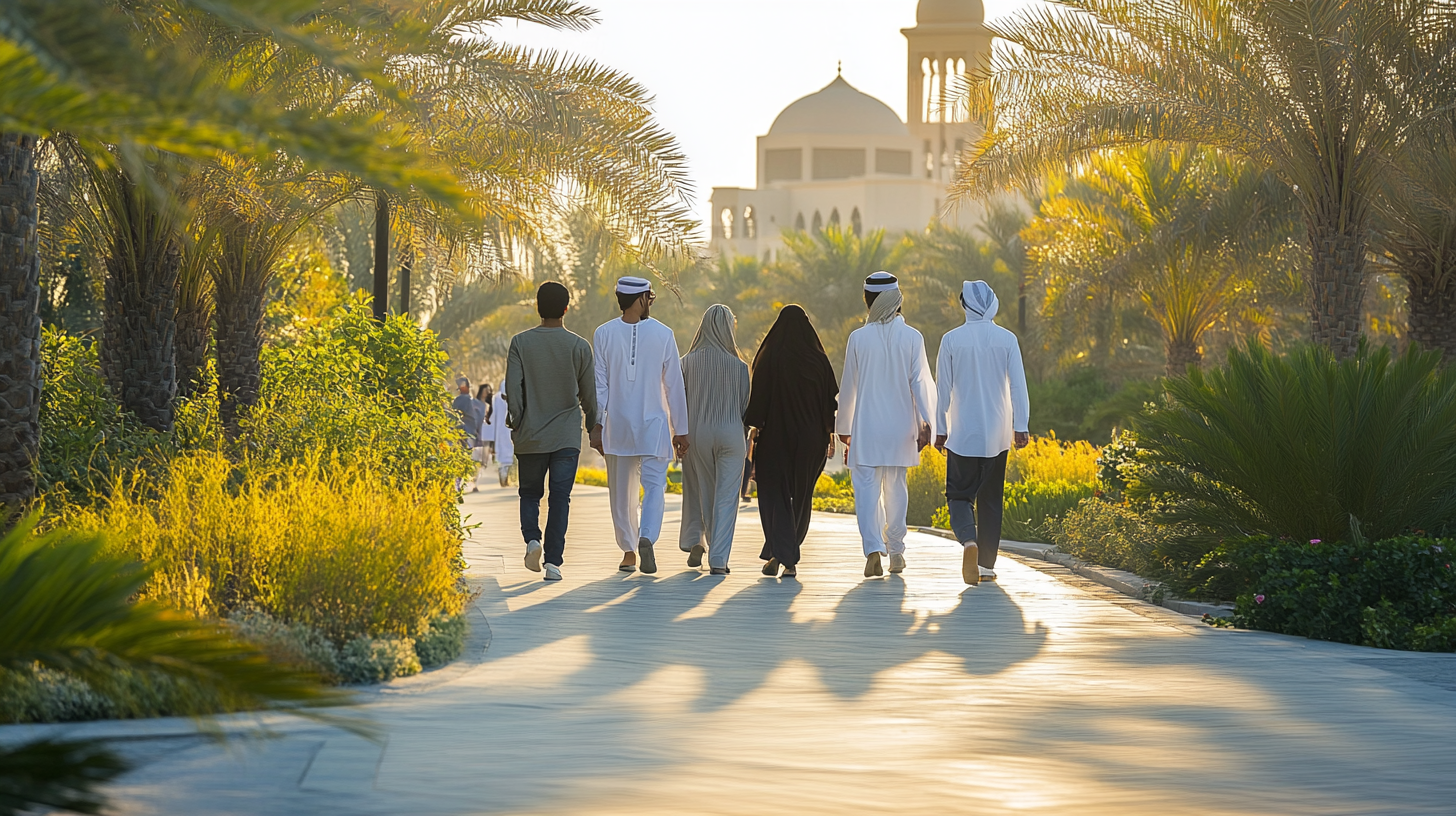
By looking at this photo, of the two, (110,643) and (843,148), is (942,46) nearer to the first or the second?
(843,148)

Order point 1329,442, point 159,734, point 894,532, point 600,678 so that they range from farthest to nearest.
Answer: point 894,532 → point 1329,442 → point 600,678 → point 159,734

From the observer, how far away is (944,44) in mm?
71812

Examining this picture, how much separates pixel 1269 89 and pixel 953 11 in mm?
59301

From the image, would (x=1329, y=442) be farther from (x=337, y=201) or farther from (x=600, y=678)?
(x=337, y=201)

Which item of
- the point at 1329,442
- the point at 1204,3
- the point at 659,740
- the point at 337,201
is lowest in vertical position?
the point at 659,740

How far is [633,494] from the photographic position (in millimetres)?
10797

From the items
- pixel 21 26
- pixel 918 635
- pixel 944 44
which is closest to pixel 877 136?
pixel 944 44

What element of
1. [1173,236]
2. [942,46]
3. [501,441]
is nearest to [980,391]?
[1173,236]

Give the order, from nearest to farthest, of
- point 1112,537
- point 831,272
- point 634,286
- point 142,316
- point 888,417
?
1. point 634,286
2. point 888,417
3. point 142,316
4. point 1112,537
5. point 831,272

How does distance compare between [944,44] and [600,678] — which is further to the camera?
[944,44]

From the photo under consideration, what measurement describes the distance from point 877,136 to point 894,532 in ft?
210

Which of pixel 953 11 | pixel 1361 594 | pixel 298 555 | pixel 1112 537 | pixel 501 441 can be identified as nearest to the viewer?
pixel 298 555

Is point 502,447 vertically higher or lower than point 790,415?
lower

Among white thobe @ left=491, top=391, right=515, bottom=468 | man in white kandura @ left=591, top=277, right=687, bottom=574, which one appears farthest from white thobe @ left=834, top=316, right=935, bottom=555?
white thobe @ left=491, top=391, right=515, bottom=468
